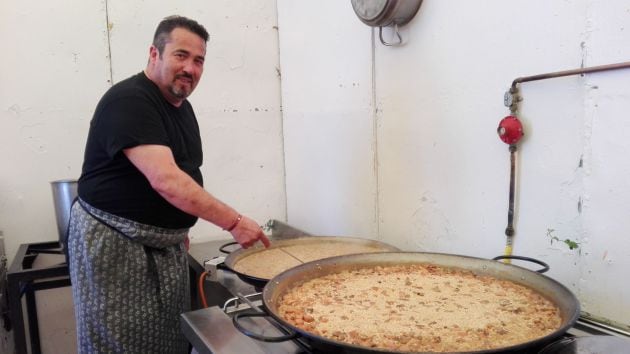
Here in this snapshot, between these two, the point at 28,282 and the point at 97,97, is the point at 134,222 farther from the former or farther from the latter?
the point at 97,97

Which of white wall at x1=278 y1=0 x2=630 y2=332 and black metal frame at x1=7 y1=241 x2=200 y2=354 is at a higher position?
white wall at x1=278 y1=0 x2=630 y2=332

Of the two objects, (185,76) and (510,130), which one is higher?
(185,76)

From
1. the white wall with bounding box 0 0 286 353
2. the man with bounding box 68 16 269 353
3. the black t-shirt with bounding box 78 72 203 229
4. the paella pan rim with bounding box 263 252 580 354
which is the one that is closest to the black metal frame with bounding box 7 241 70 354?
the white wall with bounding box 0 0 286 353

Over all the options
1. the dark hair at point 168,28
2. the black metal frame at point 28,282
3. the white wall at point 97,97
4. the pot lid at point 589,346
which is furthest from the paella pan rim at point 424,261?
the white wall at point 97,97

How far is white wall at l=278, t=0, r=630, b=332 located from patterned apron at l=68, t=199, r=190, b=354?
2.98ft

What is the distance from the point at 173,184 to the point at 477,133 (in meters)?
0.94

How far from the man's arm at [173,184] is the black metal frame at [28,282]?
848 mm

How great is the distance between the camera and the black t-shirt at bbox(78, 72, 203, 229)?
134cm

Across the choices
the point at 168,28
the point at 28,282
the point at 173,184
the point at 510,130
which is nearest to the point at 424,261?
the point at 510,130

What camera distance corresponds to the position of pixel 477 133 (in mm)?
1426

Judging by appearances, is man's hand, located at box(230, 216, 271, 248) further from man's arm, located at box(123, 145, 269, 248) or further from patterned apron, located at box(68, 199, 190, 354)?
patterned apron, located at box(68, 199, 190, 354)

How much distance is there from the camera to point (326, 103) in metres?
2.26

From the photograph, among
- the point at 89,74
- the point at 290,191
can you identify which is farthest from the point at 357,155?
the point at 89,74

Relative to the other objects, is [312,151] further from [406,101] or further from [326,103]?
[406,101]
